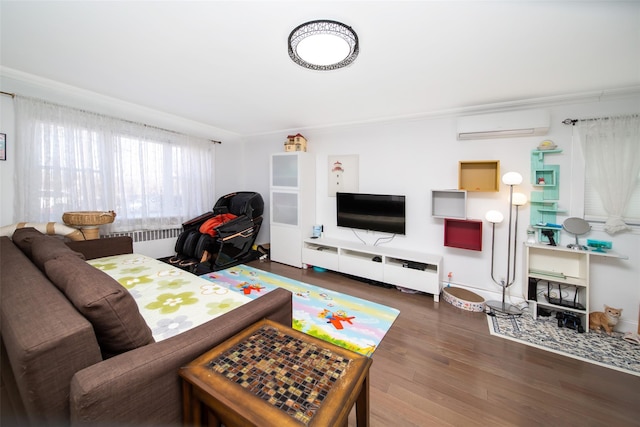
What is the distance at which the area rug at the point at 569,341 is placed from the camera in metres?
1.81

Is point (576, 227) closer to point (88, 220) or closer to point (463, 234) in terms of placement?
point (463, 234)

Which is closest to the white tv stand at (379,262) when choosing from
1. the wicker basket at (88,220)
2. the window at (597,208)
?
the window at (597,208)

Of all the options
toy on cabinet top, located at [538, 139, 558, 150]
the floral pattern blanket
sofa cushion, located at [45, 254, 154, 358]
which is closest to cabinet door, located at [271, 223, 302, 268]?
the floral pattern blanket

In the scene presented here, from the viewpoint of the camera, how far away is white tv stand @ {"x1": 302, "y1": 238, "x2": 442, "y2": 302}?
282 centimetres

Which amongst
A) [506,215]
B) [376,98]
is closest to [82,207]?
[376,98]

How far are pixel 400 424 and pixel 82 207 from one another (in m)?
3.95

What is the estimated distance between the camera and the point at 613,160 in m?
2.24

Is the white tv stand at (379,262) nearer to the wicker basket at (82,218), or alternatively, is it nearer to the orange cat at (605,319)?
the orange cat at (605,319)

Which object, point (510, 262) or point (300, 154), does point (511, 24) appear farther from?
point (300, 154)

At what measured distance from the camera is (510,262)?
8.86ft

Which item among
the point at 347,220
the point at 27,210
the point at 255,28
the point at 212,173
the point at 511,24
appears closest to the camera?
the point at 511,24

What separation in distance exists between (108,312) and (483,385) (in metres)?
2.15

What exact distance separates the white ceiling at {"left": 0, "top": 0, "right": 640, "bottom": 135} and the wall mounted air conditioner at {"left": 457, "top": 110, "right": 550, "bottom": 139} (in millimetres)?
195

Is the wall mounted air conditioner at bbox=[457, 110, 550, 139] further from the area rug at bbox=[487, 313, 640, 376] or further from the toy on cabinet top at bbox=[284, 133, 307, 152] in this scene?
the toy on cabinet top at bbox=[284, 133, 307, 152]
